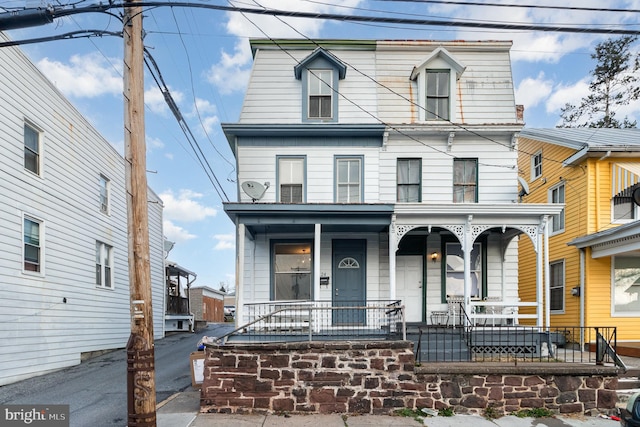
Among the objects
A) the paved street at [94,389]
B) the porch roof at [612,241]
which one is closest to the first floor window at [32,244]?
the paved street at [94,389]

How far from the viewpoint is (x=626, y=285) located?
1305 cm

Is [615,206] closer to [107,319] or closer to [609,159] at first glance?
[609,159]

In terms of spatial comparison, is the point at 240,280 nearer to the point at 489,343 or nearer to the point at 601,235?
the point at 489,343

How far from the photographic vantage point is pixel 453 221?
10.5 metres

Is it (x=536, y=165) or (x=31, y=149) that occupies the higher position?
(x=536, y=165)

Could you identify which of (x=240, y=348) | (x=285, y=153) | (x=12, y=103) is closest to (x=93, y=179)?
(x=12, y=103)

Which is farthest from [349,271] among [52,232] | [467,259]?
[52,232]

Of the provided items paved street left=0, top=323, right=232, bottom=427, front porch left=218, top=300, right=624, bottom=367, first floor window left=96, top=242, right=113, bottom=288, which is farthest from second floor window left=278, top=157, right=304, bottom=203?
first floor window left=96, top=242, right=113, bottom=288

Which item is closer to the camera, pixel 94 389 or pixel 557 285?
pixel 94 389

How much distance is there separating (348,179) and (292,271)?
3106mm

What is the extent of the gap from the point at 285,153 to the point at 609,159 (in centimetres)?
1031

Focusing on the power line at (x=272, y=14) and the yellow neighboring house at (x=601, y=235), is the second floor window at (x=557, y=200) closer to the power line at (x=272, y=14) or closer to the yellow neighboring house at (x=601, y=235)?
the yellow neighboring house at (x=601, y=235)

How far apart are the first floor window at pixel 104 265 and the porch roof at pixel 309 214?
6.84m

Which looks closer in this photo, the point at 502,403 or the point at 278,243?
the point at 502,403
